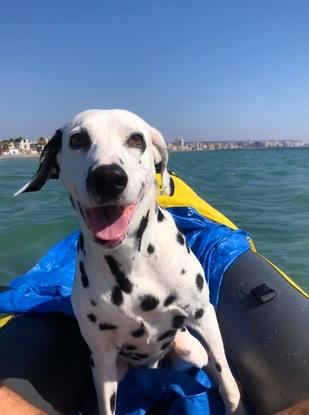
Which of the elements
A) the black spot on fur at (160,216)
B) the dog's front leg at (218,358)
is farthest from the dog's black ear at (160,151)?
the dog's front leg at (218,358)

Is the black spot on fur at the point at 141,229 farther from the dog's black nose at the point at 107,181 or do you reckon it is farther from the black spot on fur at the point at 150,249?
the dog's black nose at the point at 107,181

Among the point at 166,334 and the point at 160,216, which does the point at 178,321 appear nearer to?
the point at 166,334

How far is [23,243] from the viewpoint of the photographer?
779 cm

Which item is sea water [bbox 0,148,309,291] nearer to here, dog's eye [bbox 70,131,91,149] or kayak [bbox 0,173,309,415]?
kayak [bbox 0,173,309,415]

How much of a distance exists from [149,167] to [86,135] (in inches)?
13.7

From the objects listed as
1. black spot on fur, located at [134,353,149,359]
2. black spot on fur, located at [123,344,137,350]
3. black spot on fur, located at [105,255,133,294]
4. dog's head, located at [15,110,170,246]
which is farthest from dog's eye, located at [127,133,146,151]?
black spot on fur, located at [134,353,149,359]

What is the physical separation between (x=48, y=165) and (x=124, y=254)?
0.64 meters

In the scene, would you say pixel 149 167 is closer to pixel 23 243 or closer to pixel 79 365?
pixel 79 365

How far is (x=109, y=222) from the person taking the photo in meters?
2.17

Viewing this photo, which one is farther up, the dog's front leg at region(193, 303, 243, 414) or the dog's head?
the dog's head

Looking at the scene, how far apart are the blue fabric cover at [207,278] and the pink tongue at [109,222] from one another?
1.23 m

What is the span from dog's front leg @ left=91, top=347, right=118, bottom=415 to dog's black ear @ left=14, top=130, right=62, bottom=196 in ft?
3.19

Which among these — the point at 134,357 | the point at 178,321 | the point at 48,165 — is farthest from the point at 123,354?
the point at 48,165

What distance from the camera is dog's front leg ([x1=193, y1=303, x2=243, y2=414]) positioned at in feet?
8.93
